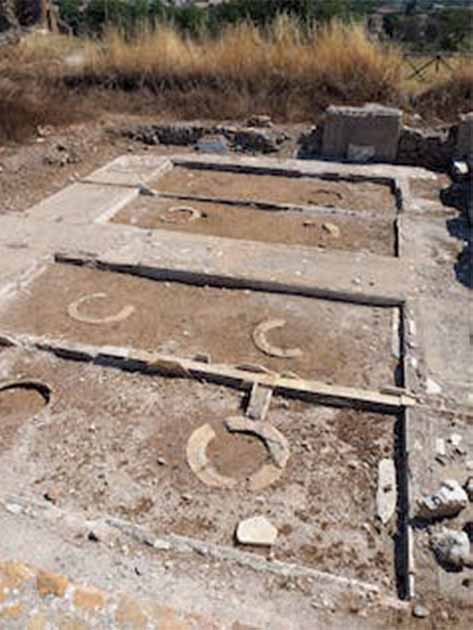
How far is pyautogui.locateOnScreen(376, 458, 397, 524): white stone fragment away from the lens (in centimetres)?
377

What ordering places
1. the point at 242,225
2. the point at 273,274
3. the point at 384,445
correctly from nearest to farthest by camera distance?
the point at 384,445 → the point at 273,274 → the point at 242,225

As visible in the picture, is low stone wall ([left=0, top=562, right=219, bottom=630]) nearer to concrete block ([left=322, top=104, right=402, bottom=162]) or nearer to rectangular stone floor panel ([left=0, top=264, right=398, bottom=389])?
rectangular stone floor panel ([left=0, top=264, right=398, bottom=389])

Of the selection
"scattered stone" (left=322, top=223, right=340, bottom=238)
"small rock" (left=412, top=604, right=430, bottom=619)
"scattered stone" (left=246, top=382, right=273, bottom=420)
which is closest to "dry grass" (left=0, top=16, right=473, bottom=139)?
"scattered stone" (left=322, top=223, right=340, bottom=238)

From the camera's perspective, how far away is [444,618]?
10.2 feet

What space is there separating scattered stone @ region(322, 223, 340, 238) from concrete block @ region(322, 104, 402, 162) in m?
3.12

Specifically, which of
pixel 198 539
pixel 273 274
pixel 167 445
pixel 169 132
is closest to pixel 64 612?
pixel 198 539

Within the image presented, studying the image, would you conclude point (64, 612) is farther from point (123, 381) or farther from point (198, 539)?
point (123, 381)

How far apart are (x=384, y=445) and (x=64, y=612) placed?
2315 mm

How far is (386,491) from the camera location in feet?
12.8

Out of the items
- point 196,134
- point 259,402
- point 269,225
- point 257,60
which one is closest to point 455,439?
point 259,402

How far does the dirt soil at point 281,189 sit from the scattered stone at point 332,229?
0.79 metres

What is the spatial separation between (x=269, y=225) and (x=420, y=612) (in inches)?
214

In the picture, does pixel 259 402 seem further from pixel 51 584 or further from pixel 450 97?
pixel 450 97

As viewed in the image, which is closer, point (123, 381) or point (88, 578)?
point (88, 578)
